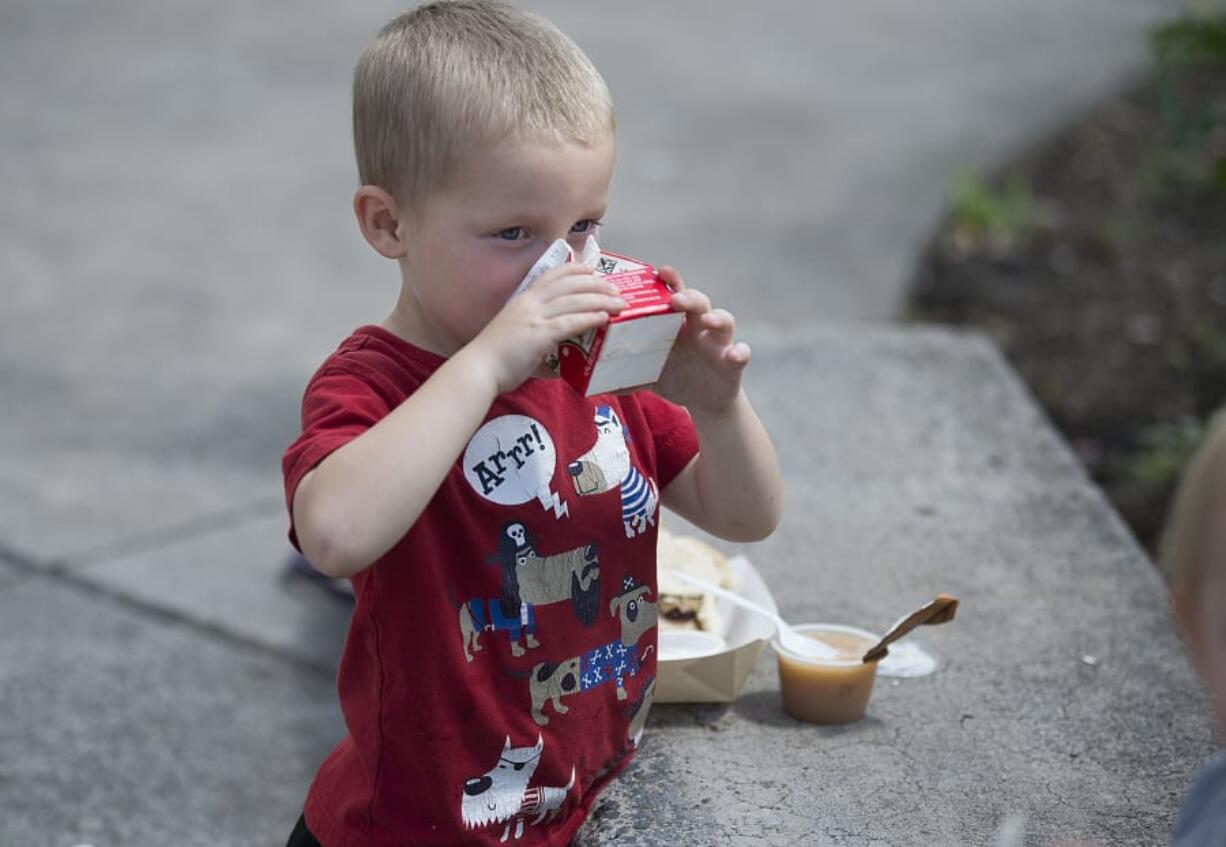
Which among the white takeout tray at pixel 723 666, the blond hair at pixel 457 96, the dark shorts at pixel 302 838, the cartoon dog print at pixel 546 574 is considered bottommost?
the dark shorts at pixel 302 838

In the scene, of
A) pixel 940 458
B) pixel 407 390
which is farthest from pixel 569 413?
pixel 940 458

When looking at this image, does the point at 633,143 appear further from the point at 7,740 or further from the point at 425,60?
the point at 425,60

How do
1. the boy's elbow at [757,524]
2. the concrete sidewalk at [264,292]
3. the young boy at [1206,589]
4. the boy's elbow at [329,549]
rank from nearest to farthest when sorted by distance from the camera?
the young boy at [1206,589]
the boy's elbow at [329,549]
the boy's elbow at [757,524]
the concrete sidewalk at [264,292]

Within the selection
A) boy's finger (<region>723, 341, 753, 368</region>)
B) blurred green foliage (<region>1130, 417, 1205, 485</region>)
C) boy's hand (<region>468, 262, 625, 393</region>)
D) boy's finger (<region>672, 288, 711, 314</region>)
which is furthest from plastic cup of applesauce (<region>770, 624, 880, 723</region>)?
blurred green foliage (<region>1130, 417, 1205, 485</region>)

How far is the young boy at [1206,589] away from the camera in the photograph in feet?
Answer: 5.08

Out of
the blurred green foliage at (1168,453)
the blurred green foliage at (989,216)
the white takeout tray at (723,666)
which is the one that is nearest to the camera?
the white takeout tray at (723,666)

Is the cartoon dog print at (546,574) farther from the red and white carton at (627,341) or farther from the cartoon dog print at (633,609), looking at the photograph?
the red and white carton at (627,341)

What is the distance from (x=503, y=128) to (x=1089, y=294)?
4.20m

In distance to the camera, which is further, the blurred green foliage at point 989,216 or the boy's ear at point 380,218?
the blurred green foliage at point 989,216

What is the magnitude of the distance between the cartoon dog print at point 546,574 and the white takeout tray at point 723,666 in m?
0.41

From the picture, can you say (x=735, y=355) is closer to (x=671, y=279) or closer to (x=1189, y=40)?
(x=671, y=279)

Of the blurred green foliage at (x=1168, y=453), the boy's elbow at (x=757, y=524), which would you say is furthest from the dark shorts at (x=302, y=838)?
the blurred green foliage at (x=1168, y=453)

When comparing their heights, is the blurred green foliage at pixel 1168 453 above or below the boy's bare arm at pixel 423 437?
below

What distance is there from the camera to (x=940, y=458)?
3.68 m
